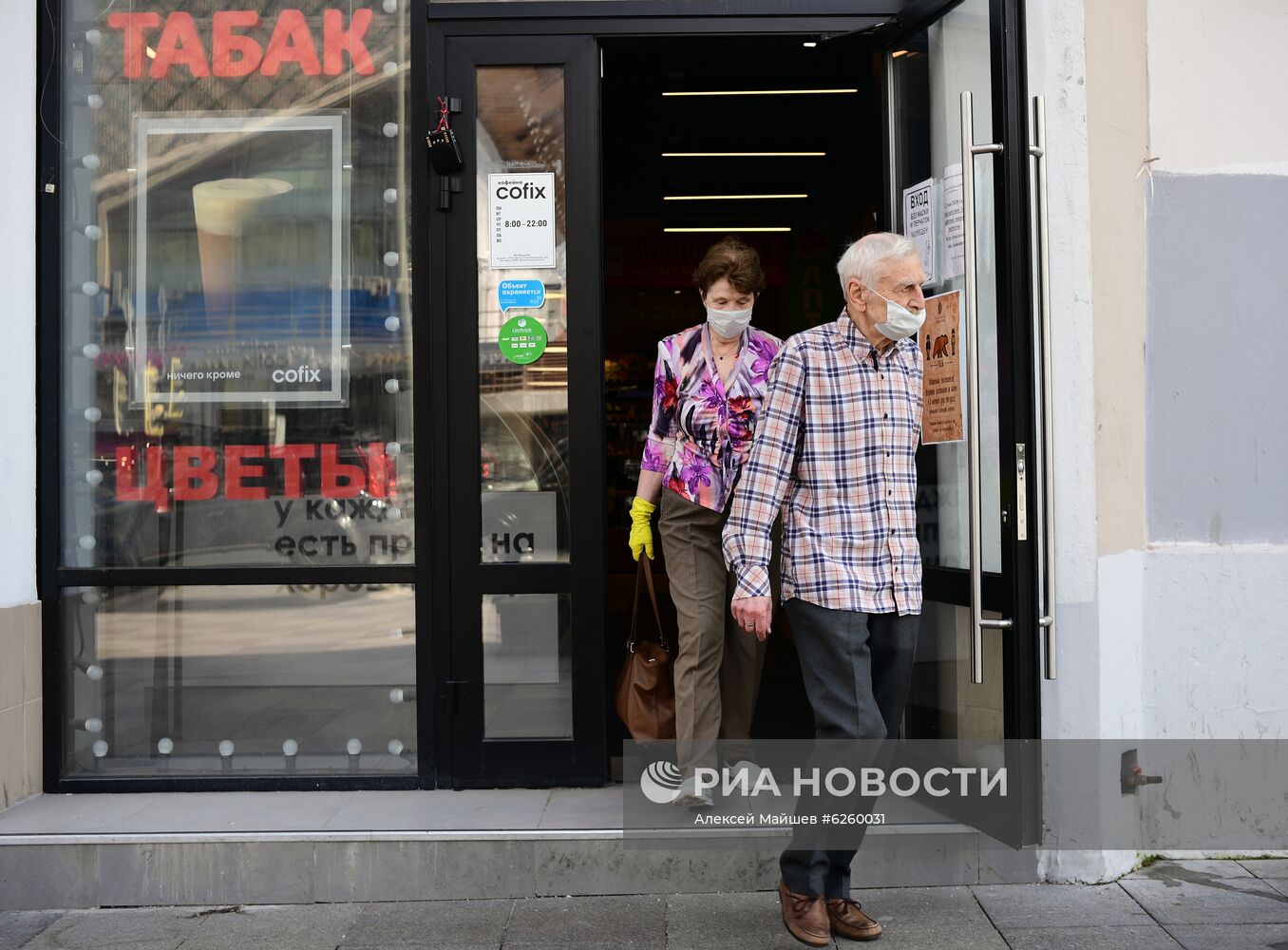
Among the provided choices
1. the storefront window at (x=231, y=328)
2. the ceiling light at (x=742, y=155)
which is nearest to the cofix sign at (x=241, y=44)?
the storefront window at (x=231, y=328)

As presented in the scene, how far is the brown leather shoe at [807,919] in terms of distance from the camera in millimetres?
3268

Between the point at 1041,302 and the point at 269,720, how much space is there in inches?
127

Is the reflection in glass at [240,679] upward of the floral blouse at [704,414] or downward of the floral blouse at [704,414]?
downward

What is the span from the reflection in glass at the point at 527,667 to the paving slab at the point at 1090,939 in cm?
177

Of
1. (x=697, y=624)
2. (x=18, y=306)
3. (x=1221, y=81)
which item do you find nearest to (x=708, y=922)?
(x=697, y=624)

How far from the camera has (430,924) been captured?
12.0 feet

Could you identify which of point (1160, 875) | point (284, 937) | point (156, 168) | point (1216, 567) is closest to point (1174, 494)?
point (1216, 567)

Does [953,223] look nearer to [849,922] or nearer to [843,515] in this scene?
[843,515]

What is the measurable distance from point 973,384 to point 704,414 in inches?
37.4

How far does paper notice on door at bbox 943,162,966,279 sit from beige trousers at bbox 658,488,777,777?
1.20m

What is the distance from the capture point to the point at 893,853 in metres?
3.88

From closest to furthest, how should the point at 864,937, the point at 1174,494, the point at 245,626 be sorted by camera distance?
the point at 864,937
the point at 1174,494
the point at 245,626

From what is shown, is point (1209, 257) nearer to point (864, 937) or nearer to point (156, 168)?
point (864, 937)

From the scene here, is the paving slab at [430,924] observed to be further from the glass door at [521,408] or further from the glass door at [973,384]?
the glass door at [973,384]
